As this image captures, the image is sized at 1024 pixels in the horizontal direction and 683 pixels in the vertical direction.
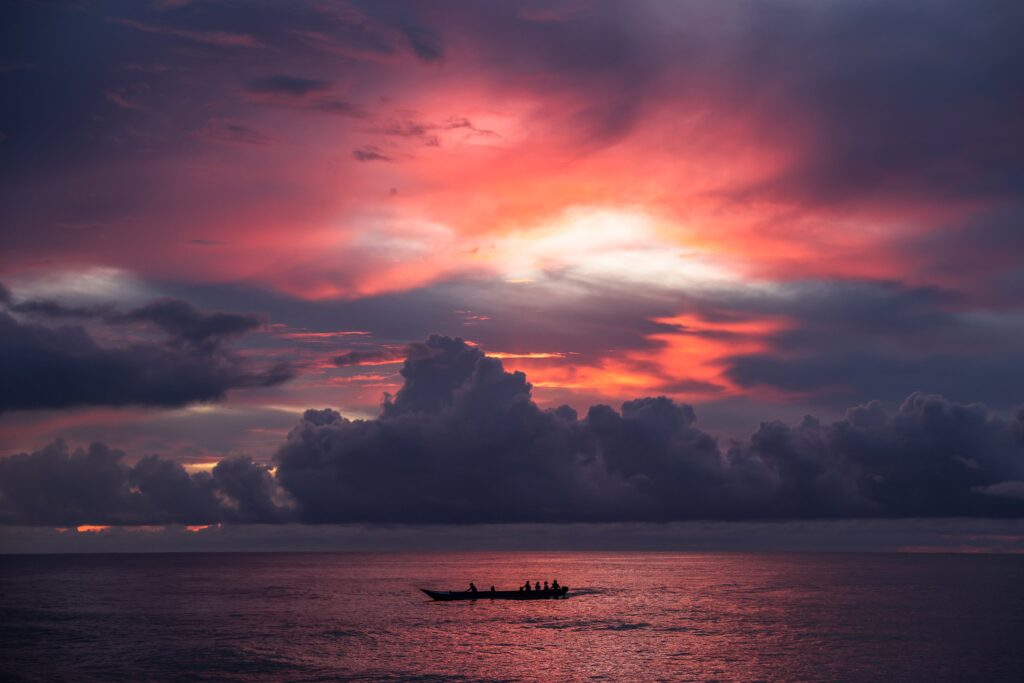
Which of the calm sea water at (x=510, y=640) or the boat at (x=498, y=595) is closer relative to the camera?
the calm sea water at (x=510, y=640)

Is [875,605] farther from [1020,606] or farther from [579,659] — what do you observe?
[579,659]

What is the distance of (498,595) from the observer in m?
158

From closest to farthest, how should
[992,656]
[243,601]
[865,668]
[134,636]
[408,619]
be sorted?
1. [865,668]
2. [992,656]
3. [134,636]
4. [408,619]
5. [243,601]

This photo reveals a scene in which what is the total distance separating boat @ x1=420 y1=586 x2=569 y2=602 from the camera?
158000 millimetres

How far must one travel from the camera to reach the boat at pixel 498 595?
15800 cm

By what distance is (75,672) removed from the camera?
84.9 meters

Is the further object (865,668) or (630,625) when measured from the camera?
(630,625)

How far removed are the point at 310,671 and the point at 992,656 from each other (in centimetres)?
7211

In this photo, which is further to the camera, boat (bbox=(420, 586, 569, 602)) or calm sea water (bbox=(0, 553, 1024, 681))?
boat (bbox=(420, 586, 569, 602))

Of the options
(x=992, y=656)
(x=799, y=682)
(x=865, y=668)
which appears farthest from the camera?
(x=992, y=656)

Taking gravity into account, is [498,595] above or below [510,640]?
below

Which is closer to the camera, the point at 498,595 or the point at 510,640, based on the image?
the point at 510,640

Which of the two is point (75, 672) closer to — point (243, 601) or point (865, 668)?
point (865, 668)

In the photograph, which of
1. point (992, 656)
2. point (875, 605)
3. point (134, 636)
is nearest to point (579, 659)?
point (992, 656)
